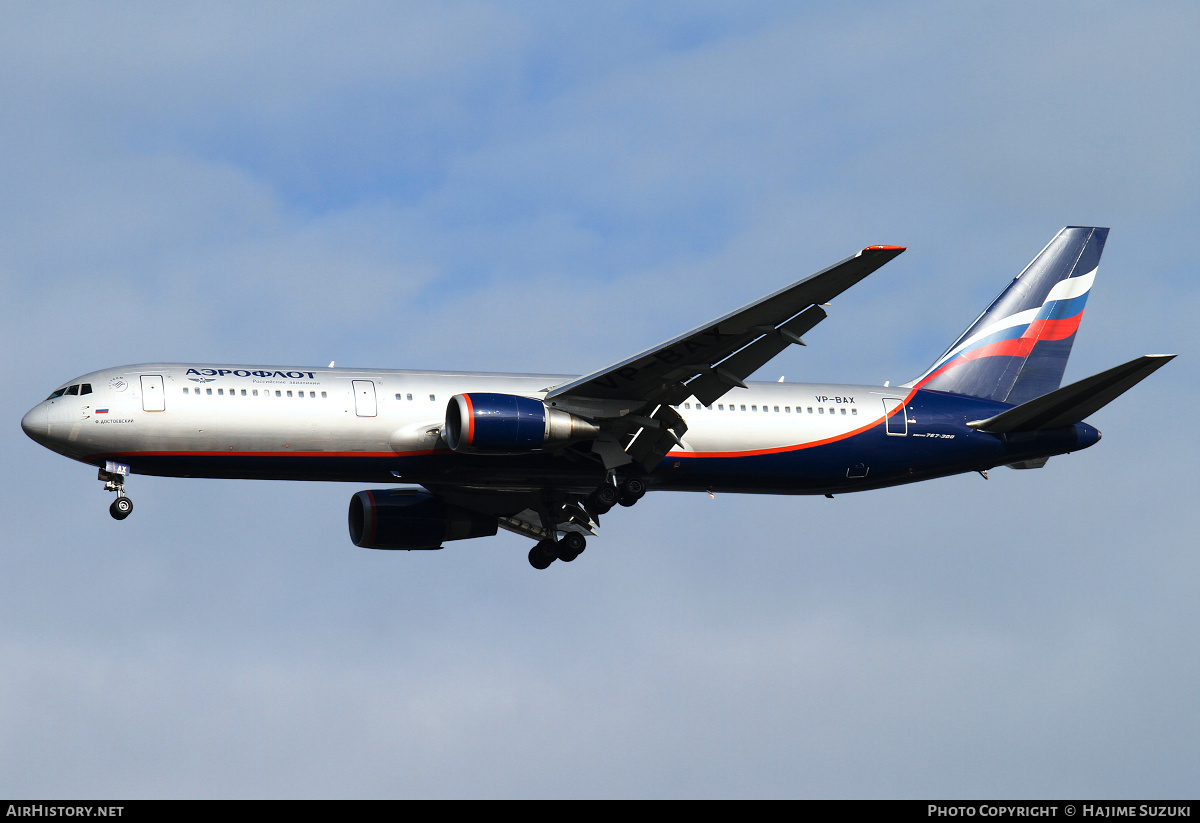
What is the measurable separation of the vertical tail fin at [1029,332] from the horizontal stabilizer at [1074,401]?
7.15 feet

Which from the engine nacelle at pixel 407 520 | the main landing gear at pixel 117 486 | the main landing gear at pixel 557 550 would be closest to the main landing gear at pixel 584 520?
the main landing gear at pixel 557 550

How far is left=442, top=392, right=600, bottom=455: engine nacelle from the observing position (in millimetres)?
37875

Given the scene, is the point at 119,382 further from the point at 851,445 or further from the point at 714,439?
the point at 851,445

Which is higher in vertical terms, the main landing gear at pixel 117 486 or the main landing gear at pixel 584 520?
the main landing gear at pixel 117 486

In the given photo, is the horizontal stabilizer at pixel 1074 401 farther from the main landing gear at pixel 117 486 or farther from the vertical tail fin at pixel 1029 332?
the main landing gear at pixel 117 486

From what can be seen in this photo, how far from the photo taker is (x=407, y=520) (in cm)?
4534

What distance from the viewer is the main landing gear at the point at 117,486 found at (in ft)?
127

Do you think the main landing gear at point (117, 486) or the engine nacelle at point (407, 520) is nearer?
the main landing gear at point (117, 486)

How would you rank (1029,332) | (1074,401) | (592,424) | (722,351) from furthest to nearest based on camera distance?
(1029,332)
(1074,401)
(592,424)
(722,351)

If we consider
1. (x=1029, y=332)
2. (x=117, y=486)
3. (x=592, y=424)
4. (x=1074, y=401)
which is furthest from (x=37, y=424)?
(x=1029, y=332)

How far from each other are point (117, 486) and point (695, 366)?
15010mm

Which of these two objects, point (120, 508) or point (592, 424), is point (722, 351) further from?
point (120, 508)
